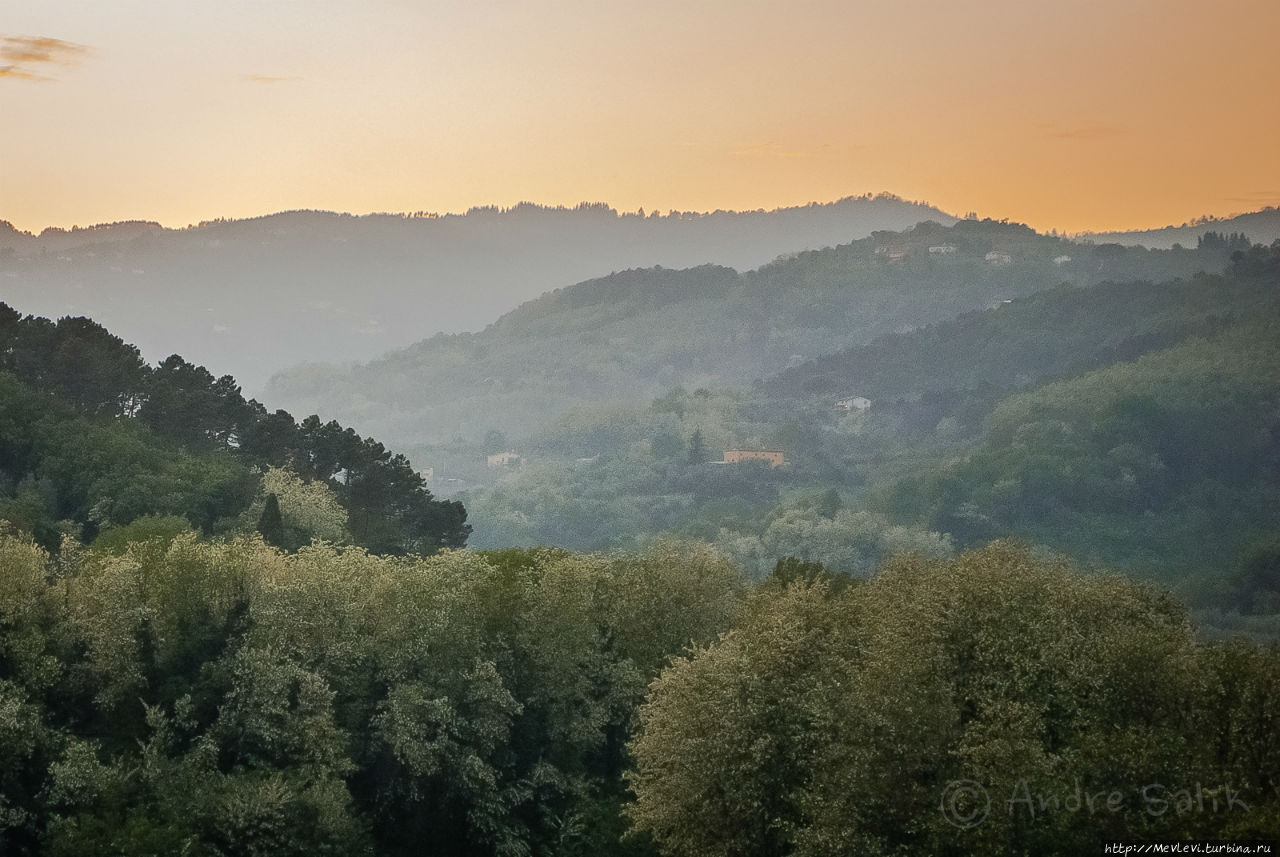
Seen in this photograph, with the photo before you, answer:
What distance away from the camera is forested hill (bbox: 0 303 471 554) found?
61219mm

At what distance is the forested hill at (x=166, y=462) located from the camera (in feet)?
201

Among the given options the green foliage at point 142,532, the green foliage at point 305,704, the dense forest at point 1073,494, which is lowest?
the dense forest at point 1073,494

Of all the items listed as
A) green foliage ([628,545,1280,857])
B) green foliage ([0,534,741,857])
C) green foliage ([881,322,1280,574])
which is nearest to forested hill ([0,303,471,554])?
green foliage ([0,534,741,857])

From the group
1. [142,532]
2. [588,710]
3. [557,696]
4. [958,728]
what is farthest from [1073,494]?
[958,728]

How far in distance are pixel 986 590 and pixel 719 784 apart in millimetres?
8108

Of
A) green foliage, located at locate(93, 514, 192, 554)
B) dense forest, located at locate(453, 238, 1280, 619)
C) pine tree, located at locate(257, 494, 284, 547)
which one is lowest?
dense forest, located at locate(453, 238, 1280, 619)

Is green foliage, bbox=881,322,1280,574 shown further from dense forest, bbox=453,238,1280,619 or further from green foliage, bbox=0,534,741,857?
green foliage, bbox=0,534,741,857

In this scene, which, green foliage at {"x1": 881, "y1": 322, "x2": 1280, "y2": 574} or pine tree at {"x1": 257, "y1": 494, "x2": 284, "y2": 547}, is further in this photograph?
green foliage at {"x1": 881, "y1": 322, "x2": 1280, "y2": 574}

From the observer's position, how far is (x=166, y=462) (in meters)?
67.4

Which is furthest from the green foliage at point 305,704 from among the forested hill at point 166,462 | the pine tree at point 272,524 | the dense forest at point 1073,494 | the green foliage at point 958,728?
the dense forest at point 1073,494

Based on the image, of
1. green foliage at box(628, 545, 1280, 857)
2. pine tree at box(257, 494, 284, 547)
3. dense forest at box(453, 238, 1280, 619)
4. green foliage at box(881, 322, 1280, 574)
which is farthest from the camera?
green foliage at box(881, 322, 1280, 574)

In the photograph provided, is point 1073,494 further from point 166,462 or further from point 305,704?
point 305,704

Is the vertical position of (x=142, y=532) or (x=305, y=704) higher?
(x=142, y=532)

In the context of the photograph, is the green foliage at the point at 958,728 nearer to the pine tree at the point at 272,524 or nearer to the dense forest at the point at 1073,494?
the pine tree at the point at 272,524
